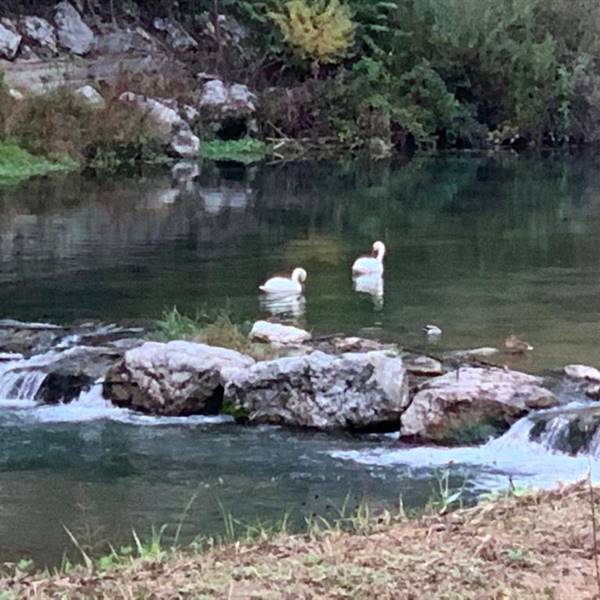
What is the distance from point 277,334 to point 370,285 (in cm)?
403

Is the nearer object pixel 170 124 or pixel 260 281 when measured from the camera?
→ pixel 260 281

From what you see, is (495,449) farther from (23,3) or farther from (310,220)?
(23,3)

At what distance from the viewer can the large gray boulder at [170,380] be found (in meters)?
10.6

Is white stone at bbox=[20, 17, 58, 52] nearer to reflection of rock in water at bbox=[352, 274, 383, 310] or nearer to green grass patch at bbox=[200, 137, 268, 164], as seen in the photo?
green grass patch at bbox=[200, 137, 268, 164]

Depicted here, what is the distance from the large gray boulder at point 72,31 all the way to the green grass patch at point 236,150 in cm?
500

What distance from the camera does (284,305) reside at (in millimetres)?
15188

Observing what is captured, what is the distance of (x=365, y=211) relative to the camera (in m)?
25.5

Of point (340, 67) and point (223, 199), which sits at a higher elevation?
point (340, 67)

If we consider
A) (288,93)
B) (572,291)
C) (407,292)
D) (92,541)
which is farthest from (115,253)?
(288,93)

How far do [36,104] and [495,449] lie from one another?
24.6 m

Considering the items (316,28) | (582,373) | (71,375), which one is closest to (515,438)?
(582,373)

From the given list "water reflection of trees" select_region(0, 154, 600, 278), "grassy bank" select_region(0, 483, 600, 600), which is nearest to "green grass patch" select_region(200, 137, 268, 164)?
"water reflection of trees" select_region(0, 154, 600, 278)

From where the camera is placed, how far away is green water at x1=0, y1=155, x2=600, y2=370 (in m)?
14.6

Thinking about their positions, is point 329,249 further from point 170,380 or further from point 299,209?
point 170,380
